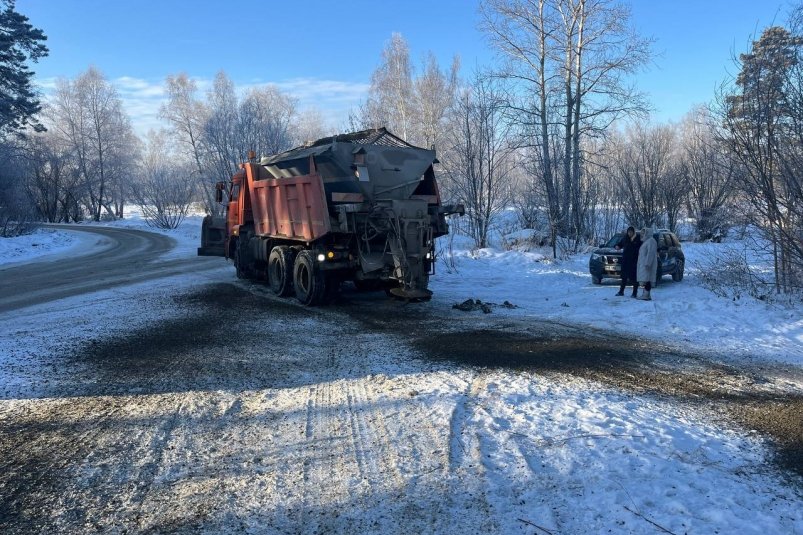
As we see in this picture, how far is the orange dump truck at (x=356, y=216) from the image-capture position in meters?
9.77

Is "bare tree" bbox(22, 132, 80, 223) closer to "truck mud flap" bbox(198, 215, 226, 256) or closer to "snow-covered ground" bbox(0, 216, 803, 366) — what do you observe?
"truck mud flap" bbox(198, 215, 226, 256)

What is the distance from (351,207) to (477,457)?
20.4ft

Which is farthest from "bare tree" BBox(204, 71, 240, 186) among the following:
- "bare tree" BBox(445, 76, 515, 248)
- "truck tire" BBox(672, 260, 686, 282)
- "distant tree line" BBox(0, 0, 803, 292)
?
"truck tire" BBox(672, 260, 686, 282)

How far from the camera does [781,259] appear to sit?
10344 mm

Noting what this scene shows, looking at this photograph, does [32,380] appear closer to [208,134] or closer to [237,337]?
[237,337]

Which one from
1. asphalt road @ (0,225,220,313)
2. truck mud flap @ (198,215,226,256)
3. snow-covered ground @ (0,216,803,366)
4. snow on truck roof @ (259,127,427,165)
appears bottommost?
snow-covered ground @ (0,216,803,366)

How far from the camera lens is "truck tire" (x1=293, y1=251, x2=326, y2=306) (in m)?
10.3

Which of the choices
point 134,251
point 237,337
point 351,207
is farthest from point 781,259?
point 134,251

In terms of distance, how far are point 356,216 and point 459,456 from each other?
20.8 feet

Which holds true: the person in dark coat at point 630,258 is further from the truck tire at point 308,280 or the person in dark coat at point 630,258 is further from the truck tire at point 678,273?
the truck tire at point 308,280

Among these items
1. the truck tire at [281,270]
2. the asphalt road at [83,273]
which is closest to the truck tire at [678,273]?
the truck tire at [281,270]

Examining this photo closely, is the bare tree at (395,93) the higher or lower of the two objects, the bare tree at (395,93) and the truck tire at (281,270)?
Result: the higher

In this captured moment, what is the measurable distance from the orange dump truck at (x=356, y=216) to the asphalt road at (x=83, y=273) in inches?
206

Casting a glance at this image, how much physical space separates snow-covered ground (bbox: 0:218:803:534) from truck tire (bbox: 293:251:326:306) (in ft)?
10.9
